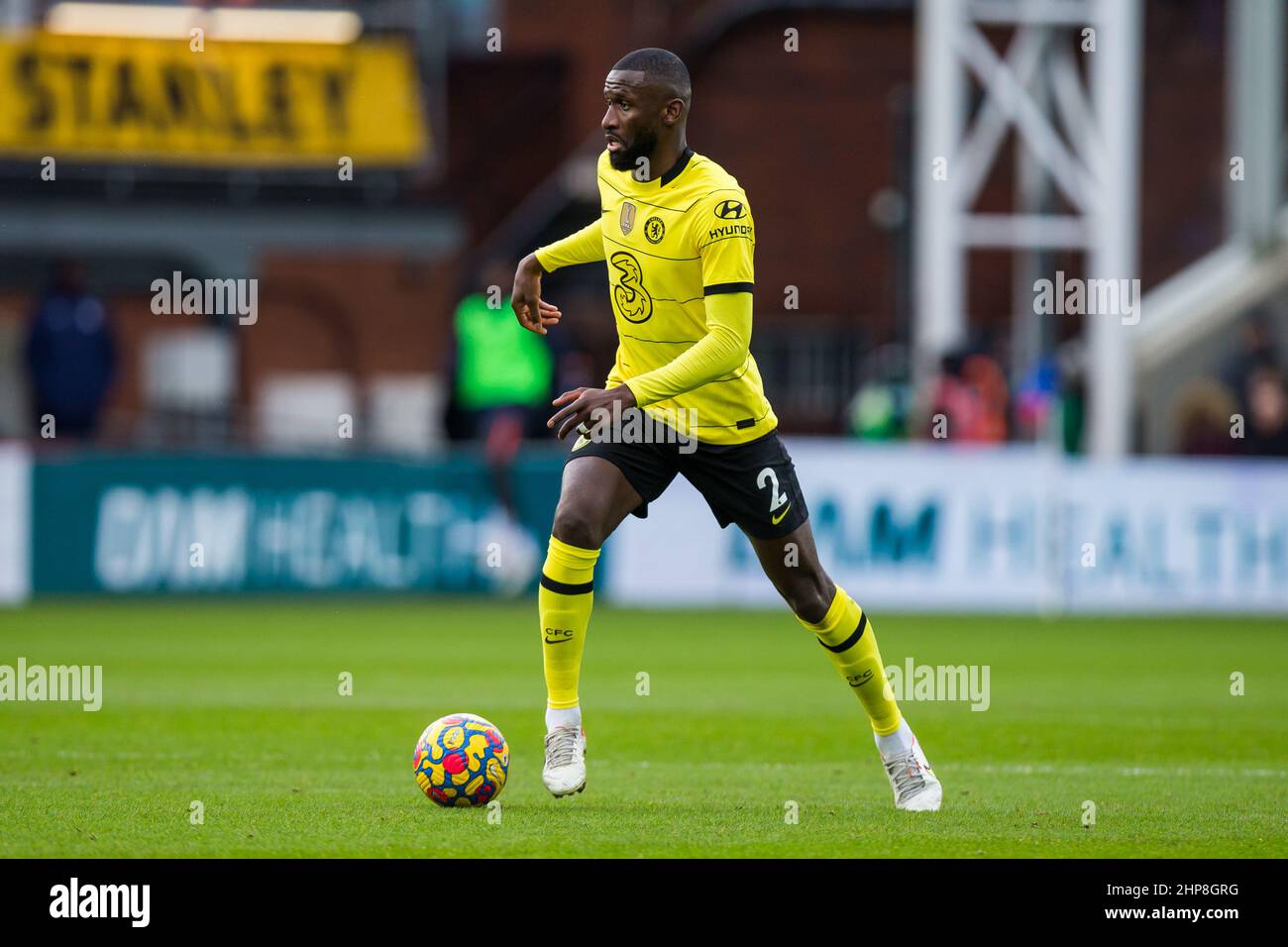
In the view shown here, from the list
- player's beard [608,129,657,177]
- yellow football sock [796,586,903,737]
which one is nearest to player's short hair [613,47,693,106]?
player's beard [608,129,657,177]

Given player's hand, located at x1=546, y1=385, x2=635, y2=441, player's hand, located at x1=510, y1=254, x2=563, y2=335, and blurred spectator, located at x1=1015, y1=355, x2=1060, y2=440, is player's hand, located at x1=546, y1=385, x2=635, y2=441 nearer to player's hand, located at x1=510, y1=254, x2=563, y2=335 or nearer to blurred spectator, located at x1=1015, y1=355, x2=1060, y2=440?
player's hand, located at x1=510, y1=254, x2=563, y2=335

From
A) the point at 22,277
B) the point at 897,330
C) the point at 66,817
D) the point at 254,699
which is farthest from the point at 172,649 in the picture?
the point at 897,330

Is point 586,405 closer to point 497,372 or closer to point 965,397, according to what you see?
point 497,372

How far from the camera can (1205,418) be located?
934 inches

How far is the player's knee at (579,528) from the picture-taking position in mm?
7695

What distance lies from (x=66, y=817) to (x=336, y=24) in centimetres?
2013

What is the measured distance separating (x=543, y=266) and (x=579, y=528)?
45.0 inches

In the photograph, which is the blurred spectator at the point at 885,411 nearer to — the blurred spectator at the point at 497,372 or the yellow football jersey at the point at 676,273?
the blurred spectator at the point at 497,372

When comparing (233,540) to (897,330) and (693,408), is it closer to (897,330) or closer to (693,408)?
(693,408)

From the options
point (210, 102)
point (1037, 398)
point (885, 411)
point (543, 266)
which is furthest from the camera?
point (210, 102)

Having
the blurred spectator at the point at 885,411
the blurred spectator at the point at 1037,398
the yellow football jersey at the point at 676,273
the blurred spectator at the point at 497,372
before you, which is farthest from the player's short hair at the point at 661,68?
the blurred spectator at the point at 885,411

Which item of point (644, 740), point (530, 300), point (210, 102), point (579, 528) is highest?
point (210, 102)

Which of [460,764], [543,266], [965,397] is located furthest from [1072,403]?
[460,764]

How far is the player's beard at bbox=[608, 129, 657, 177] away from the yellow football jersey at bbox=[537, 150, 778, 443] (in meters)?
0.04
